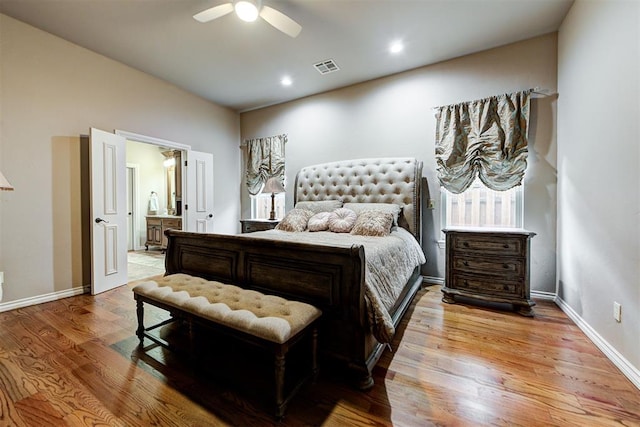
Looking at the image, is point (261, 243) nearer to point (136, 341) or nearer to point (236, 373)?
point (236, 373)

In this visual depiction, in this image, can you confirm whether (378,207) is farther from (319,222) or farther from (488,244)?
(488,244)

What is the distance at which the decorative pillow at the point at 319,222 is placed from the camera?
340cm

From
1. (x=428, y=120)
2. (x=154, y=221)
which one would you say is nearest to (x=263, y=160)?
(x=428, y=120)

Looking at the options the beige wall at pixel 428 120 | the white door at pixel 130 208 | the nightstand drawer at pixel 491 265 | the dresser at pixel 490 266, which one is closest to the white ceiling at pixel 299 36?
the beige wall at pixel 428 120

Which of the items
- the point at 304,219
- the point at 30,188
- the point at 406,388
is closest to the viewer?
the point at 406,388

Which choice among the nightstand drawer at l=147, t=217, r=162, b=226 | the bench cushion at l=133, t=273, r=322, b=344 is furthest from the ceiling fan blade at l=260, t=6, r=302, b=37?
the nightstand drawer at l=147, t=217, r=162, b=226

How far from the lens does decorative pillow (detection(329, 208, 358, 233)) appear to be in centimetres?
325

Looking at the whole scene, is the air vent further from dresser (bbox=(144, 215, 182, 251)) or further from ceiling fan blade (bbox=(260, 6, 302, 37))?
dresser (bbox=(144, 215, 182, 251))

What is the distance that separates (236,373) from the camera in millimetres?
1755

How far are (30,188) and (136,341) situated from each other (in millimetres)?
2303

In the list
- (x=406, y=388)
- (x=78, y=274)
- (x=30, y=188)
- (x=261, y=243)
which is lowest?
(x=406, y=388)

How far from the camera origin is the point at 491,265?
2803 mm

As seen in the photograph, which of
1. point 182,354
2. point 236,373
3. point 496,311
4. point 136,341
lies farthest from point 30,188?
point 496,311

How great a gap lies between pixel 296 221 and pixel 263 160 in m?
2.05
